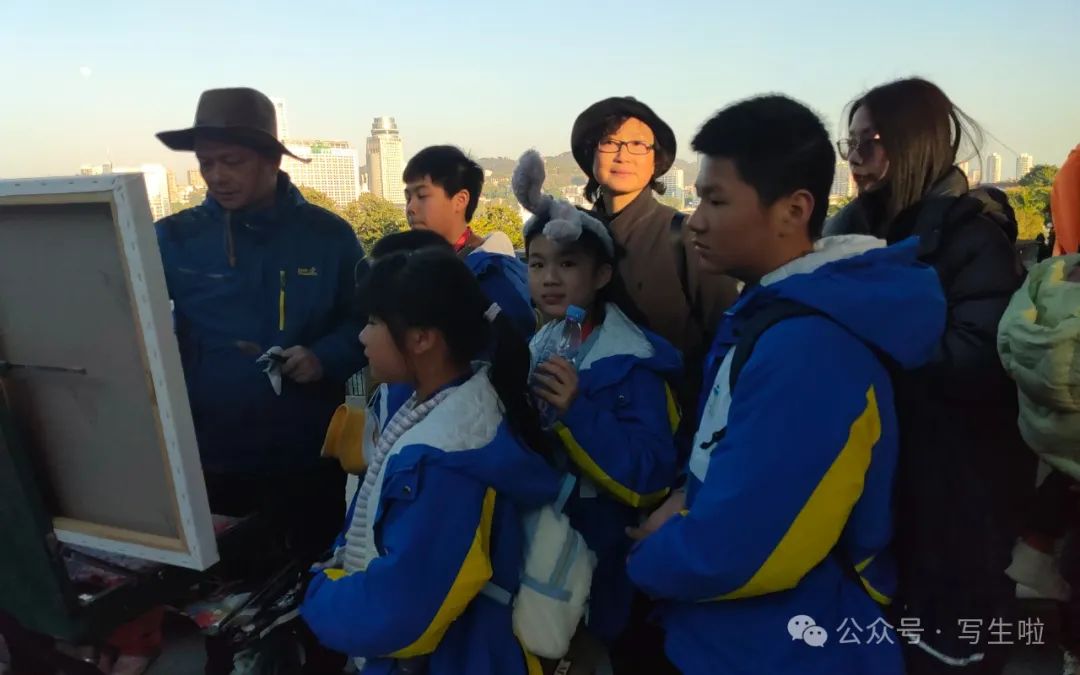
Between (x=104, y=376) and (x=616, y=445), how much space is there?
111 cm

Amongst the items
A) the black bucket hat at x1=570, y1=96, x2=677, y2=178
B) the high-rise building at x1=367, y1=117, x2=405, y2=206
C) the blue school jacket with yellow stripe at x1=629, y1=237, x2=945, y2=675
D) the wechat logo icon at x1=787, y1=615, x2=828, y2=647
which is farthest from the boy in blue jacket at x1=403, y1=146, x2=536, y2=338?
the high-rise building at x1=367, y1=117, x2=405, y2=206

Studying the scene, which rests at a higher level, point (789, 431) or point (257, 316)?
point (789, 431)

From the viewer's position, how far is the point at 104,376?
4.73 feet

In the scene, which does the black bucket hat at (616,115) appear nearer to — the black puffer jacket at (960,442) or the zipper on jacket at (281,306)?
the black puffer jacket at (960,442)

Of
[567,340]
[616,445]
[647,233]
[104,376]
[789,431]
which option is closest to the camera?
[789,431]

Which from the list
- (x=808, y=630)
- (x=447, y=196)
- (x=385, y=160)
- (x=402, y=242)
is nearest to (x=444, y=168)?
(x=447, y=196)

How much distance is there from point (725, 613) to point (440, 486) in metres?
0.57

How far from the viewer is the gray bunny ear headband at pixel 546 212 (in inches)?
79.8

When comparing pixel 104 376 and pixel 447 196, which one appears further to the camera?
pixel 447 196

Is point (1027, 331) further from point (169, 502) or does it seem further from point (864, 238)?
point (169, 502)

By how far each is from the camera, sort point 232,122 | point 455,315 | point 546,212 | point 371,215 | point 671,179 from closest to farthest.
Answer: point 455,315 < point 546,212 < point 232,122 < point 671,179 < point 371,215

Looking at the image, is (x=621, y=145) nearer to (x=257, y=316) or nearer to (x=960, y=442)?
(x=257, y=316)

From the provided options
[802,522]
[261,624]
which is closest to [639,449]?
[802,522]

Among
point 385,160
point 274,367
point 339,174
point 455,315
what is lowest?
point 339,174
